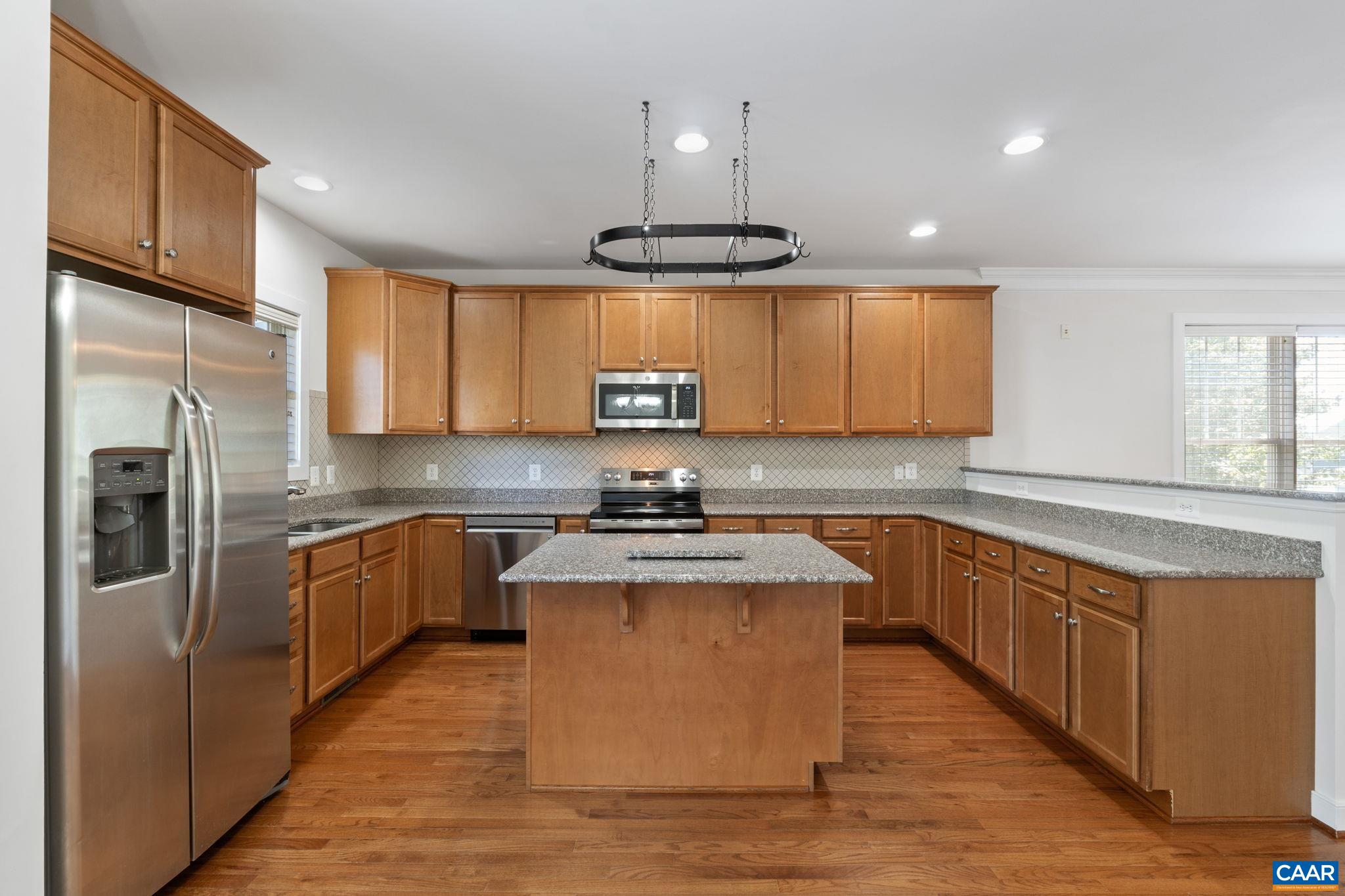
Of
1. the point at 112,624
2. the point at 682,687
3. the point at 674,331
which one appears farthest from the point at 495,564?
the point at 112,624

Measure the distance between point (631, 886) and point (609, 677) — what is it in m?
0.69

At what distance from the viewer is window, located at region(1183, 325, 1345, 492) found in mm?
4949

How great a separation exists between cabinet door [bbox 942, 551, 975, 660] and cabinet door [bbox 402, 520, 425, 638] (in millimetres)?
3394

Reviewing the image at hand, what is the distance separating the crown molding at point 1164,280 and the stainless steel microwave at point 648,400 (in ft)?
8.07

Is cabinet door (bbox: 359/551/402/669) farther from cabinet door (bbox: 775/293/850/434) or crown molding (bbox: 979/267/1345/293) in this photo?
crown molding (bbox: 979/267/1345/293)

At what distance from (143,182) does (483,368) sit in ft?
8.85

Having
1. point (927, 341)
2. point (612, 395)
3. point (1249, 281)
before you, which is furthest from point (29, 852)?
point (1249, 281)

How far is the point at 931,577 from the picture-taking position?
14.0 ft

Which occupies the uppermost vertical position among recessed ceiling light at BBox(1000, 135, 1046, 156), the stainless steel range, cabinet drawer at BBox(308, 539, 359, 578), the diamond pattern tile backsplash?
recessed ceiling light at BBox(1000, 135, 1046, 156)

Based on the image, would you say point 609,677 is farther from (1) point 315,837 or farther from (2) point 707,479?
(2) point 707,479

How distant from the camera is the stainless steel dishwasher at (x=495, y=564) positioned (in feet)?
14.3

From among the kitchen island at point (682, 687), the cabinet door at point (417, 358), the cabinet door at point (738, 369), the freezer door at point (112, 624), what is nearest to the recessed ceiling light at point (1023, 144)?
the cabinet door at point (738, 369)

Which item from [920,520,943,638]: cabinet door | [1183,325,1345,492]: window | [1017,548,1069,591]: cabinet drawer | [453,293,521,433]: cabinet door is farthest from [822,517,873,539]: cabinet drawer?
[1183,325,1345,492]: window

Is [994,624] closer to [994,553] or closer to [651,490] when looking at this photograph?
[994,553]
